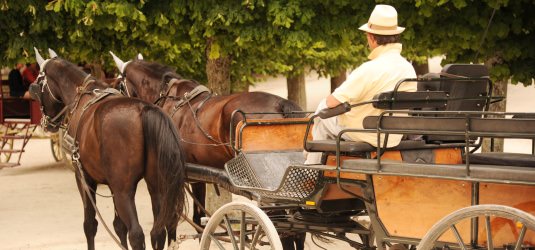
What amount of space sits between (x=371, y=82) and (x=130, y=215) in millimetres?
3152

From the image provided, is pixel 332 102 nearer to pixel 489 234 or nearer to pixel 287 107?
pixel 489 234

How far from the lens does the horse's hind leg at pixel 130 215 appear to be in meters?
8.86

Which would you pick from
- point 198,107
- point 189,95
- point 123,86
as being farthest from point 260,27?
point 123,86

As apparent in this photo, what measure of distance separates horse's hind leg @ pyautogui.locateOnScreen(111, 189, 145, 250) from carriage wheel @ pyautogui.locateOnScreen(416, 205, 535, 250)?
150 inches

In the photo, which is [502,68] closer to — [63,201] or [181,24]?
[181,24]

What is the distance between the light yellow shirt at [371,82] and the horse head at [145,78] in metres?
4.53

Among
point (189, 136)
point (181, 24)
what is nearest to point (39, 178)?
point (181, 24)

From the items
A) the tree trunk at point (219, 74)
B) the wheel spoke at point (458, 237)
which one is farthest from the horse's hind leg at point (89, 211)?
the wheel spoke at point (458, 237)

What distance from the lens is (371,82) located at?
6.70 m

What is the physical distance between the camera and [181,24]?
12.2 m

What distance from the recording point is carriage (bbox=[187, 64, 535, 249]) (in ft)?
18.2

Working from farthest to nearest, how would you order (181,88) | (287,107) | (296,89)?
(296,89), (181,88), (287,107)

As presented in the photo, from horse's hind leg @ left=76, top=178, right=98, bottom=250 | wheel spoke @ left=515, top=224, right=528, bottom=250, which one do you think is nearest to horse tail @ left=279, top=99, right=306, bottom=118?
horse's hind leg @ left=76, top=178, right=98, bottom=250

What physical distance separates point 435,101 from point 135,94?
5433 millimetres
